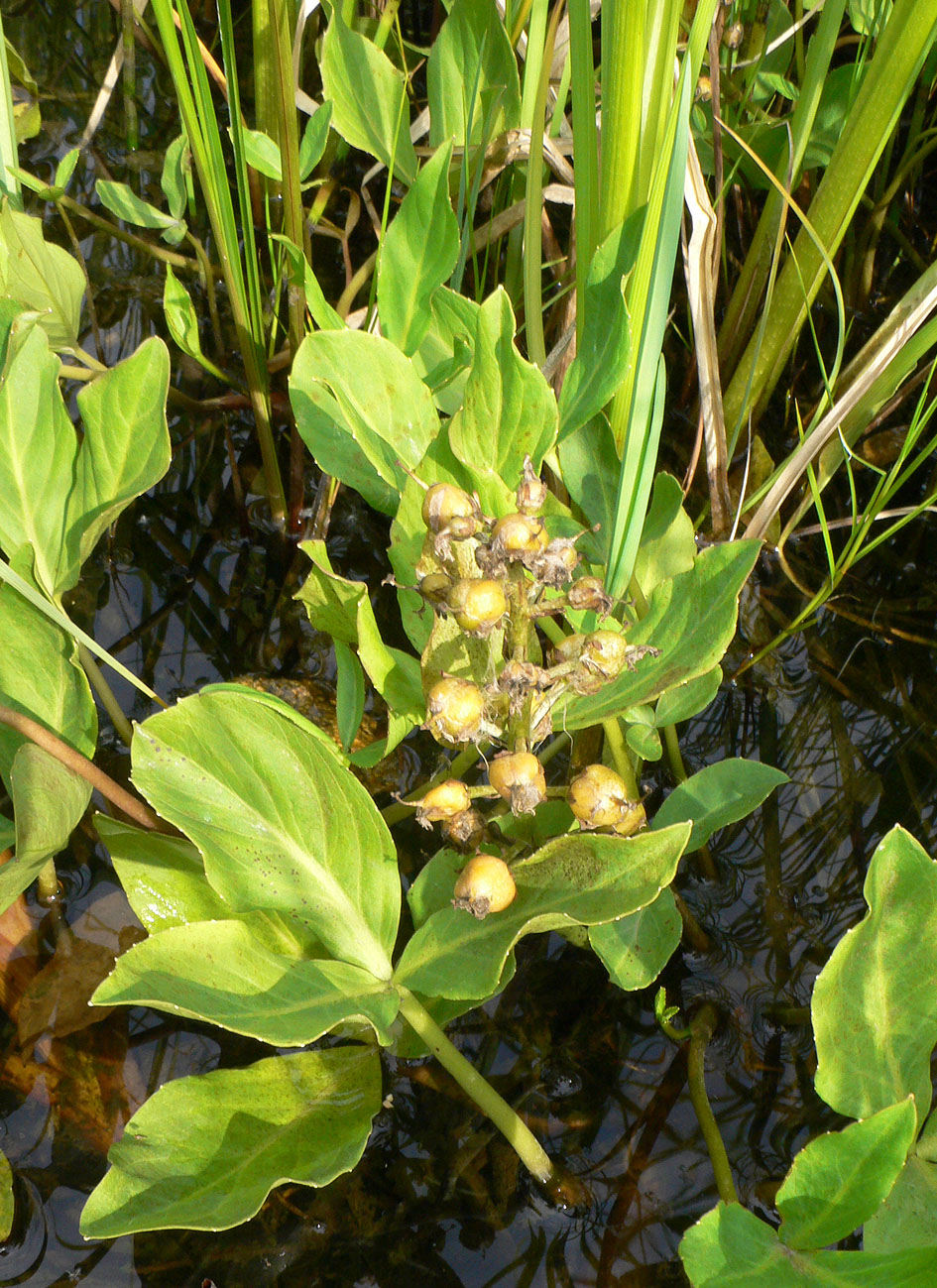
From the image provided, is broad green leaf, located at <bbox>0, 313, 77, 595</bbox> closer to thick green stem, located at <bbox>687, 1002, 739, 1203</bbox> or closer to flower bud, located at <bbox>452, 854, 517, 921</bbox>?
flower bud, located at <bbox>452, 854, 517, 921</bbox>

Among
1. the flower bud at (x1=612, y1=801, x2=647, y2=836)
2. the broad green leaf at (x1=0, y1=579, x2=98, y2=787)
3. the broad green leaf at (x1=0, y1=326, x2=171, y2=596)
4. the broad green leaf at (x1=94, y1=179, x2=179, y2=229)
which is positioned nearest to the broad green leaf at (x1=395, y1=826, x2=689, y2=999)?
the flower bud at (x1=612, y1=801, x2=647, y2=836)

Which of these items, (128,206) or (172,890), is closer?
(172,890)

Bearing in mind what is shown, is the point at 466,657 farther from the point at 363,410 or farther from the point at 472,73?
the point at 472,73

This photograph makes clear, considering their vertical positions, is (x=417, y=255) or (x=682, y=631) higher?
(x=417, y=255)

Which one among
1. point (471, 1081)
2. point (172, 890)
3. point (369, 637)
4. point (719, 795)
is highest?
point (369, 637)

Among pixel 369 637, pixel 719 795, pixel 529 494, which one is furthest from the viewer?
pixel 719 795

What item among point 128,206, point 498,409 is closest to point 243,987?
point 498,409

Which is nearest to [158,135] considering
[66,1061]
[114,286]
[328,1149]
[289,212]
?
[114,286]

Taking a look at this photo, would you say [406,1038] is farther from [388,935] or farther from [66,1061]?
[66,1061]
